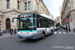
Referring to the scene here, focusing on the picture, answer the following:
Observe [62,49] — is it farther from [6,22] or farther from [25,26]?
[6,22]

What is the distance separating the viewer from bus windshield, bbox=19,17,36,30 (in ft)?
23.2

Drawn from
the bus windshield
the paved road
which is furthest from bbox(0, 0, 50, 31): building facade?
the paved road

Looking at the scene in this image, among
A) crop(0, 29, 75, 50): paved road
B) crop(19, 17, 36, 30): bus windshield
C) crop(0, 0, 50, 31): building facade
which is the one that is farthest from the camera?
crop(0, 0, 50, 31): building facade

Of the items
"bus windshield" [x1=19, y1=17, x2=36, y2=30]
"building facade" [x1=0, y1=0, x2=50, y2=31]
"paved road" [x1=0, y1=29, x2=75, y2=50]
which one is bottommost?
"paved road" [x1=0, y1=29, x2=75, y2=50]

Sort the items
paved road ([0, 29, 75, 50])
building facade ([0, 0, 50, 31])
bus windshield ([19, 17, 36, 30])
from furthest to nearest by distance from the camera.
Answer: building facade ([0, 0, 50, 31]) < bus windshield ([19, 17, 36, 30]) < paved road ([0, 29, 75, 50])

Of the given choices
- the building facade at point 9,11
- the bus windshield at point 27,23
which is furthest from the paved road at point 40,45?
the building facade at point 9,11

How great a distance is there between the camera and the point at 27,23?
727cm

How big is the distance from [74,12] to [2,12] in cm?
2525

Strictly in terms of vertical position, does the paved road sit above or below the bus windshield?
below

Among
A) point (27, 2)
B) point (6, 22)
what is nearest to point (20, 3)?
point (27, 2)

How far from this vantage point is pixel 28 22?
723cm

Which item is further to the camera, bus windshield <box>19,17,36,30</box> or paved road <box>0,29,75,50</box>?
bus windshield <box>19,17,36,30</box>

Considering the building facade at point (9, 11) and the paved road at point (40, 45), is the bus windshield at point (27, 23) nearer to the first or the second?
the paved road at point (40, 45)

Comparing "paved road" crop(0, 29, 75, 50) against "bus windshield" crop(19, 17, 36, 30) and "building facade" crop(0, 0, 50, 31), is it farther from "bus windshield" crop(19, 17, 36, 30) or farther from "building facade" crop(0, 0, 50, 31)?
"building facade" crop(0, 0, 50, 31)
